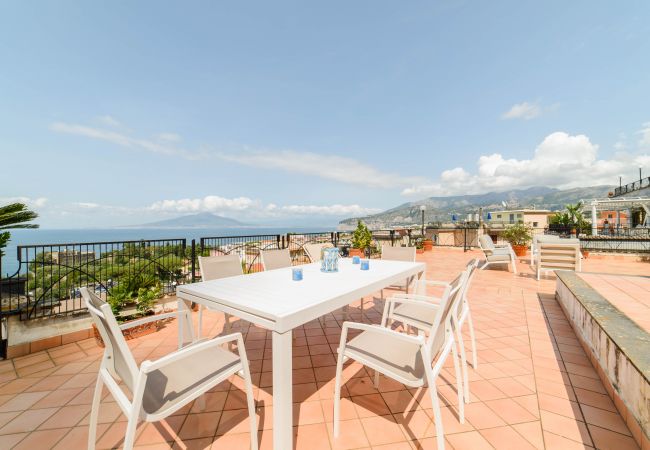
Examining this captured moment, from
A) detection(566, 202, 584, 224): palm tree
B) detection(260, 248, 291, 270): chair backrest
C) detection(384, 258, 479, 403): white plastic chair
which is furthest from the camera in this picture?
detection(566, 202, 584, 224): palm tree

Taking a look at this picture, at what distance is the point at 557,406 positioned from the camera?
1.59m

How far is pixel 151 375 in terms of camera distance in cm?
122

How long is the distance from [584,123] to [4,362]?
19.7m

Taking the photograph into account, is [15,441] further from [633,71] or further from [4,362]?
[633,71]

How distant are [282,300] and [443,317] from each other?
3.13 ft

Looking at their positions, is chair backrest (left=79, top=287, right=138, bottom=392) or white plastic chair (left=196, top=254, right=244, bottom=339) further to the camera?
white plastic chair (left=196, top=254, right=244, bottom=339)

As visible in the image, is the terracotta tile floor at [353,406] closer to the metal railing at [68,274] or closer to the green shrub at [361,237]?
the metal railing at [68,274]

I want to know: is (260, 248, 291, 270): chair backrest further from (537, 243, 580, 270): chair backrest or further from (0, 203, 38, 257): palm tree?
(537, 243, 580, 270): chair backrest

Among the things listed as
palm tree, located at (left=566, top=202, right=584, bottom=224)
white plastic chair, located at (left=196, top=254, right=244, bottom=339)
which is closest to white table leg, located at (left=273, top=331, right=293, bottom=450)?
white plastic chair, located at (left=196, top=254, right=244, bottom=339)

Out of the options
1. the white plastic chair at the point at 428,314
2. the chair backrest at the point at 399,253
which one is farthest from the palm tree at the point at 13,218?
the chair backrest at the point at 399,253

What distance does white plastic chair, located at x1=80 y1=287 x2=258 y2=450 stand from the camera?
0.94 meters

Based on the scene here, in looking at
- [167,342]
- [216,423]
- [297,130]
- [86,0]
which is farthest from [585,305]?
[297,130]

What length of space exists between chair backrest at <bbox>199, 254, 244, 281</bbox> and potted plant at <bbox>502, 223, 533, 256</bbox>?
371 inches

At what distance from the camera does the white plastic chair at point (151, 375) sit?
3.08 feet
